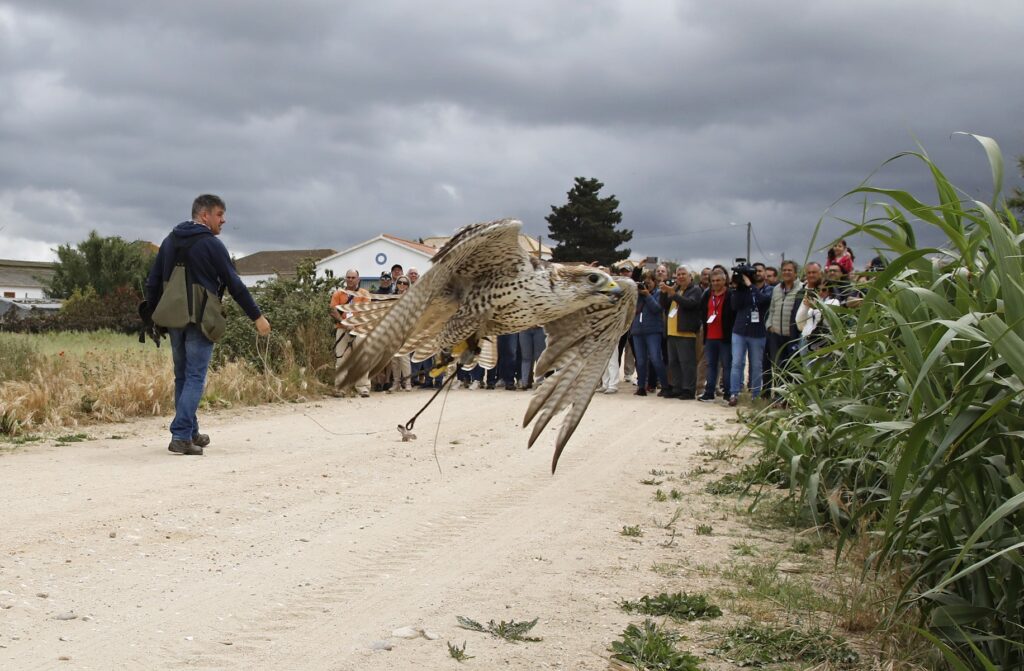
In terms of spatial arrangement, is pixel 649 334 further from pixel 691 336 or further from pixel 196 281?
pixel 196 281

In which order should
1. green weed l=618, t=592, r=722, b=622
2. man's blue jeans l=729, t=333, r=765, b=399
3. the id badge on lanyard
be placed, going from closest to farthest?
green weed l=618, t=592, r=722, b=622
man's blue jeans l=729, t=333, r=765, b=399
the id badge on lanyard

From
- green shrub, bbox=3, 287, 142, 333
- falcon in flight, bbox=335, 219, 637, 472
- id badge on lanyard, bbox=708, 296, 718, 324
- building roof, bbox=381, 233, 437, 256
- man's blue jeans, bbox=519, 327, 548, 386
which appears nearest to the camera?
falcon in flight, bbox=335, 219, 637, 472

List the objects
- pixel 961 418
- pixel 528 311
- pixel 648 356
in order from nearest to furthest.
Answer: pixel 961 418 → pixel 528 311 → pixel 648 356

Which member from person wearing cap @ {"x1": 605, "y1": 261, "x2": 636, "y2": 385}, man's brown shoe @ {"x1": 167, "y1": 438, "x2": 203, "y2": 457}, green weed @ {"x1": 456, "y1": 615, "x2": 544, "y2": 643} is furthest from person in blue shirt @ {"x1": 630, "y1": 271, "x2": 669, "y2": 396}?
green weed @ {"x1": 456, "y1": 615, "x2": 544, "y2": 643}

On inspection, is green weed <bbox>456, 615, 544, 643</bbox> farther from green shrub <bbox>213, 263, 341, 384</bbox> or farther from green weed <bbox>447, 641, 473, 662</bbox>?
green shrub <bbox>213, 263, 341, 384</bbox>

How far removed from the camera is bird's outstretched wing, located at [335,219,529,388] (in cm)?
479

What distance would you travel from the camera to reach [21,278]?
248 feet

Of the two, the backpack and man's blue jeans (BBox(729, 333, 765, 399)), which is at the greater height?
the backpack

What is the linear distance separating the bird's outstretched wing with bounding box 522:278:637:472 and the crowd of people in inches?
271

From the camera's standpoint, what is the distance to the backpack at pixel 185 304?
8.92 m

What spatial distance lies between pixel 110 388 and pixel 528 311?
7.70 metres

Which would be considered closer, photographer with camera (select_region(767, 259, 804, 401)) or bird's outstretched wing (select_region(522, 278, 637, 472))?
bird's outstretched wing (select_region(522, 278, 637, 472))

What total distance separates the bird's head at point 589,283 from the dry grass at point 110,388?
7.27 meters

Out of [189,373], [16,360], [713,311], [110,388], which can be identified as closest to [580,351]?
[189,373]
